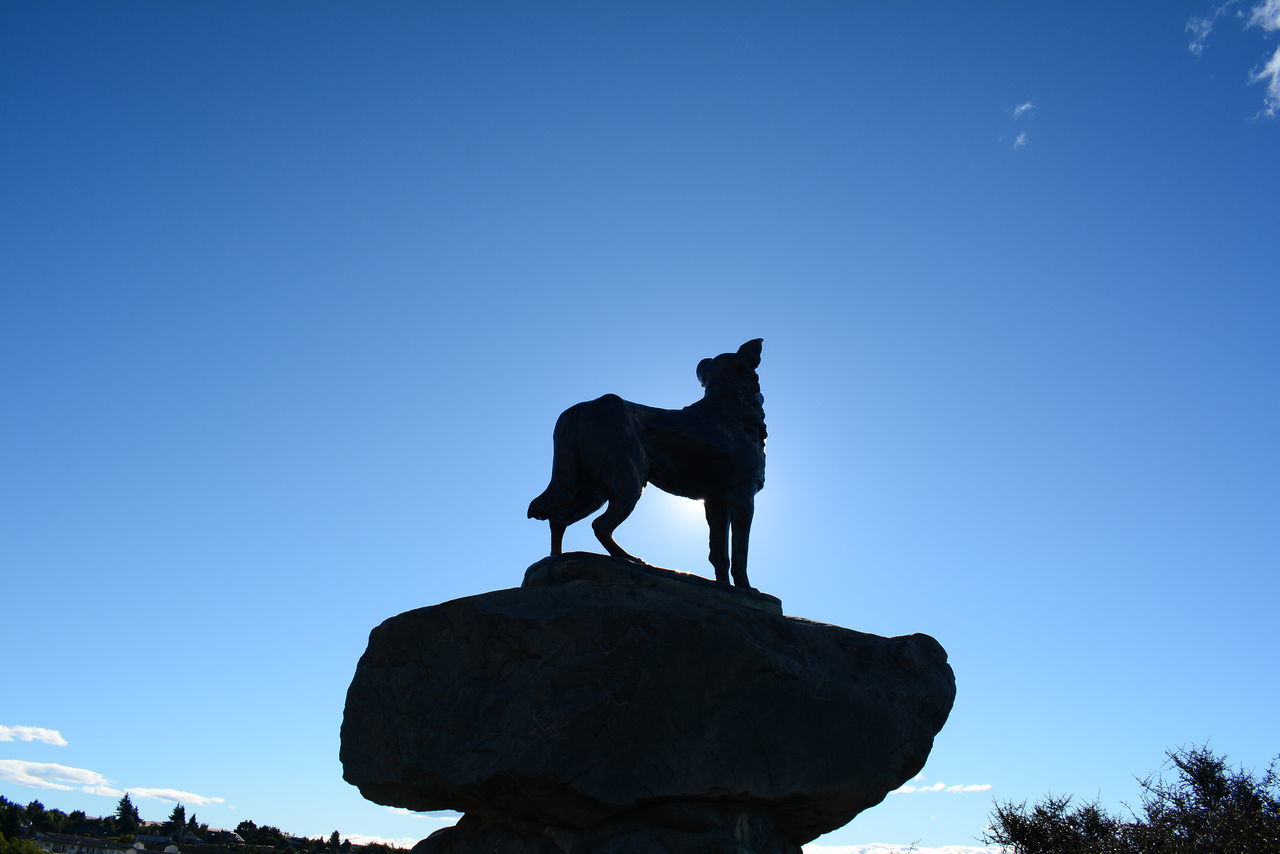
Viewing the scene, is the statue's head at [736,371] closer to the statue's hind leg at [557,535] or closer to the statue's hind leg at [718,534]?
the statue's hind leg at [718,534]

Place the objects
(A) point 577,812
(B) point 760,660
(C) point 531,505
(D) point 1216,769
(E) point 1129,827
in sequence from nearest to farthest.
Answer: (A) point 577,812 < (B) point 760,660 < (C) point 531,505 < (E) point 1129,827 < (D) point 1216,769

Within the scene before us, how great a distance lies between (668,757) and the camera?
520cm

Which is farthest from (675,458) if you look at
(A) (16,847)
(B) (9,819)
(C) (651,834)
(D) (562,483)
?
(B) (9,819)

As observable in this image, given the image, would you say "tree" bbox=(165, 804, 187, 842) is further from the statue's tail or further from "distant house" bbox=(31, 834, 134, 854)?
the statue's tail

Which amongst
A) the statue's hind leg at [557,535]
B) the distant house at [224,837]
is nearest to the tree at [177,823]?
the distant house at [224,837]

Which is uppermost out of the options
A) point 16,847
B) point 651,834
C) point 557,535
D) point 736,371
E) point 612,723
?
point 736,371

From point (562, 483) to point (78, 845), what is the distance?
40097 millimetres

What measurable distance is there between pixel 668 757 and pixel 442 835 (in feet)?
Result: 5.47

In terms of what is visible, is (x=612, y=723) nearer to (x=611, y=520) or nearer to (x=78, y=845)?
(x=611, y=520)

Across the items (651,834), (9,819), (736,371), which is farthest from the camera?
(9,819)

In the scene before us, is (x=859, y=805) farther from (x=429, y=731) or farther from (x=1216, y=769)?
(x=1216, y=769)

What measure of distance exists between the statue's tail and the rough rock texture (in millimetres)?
515

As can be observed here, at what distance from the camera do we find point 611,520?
20.5ft

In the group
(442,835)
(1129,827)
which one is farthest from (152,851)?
(442,835)
